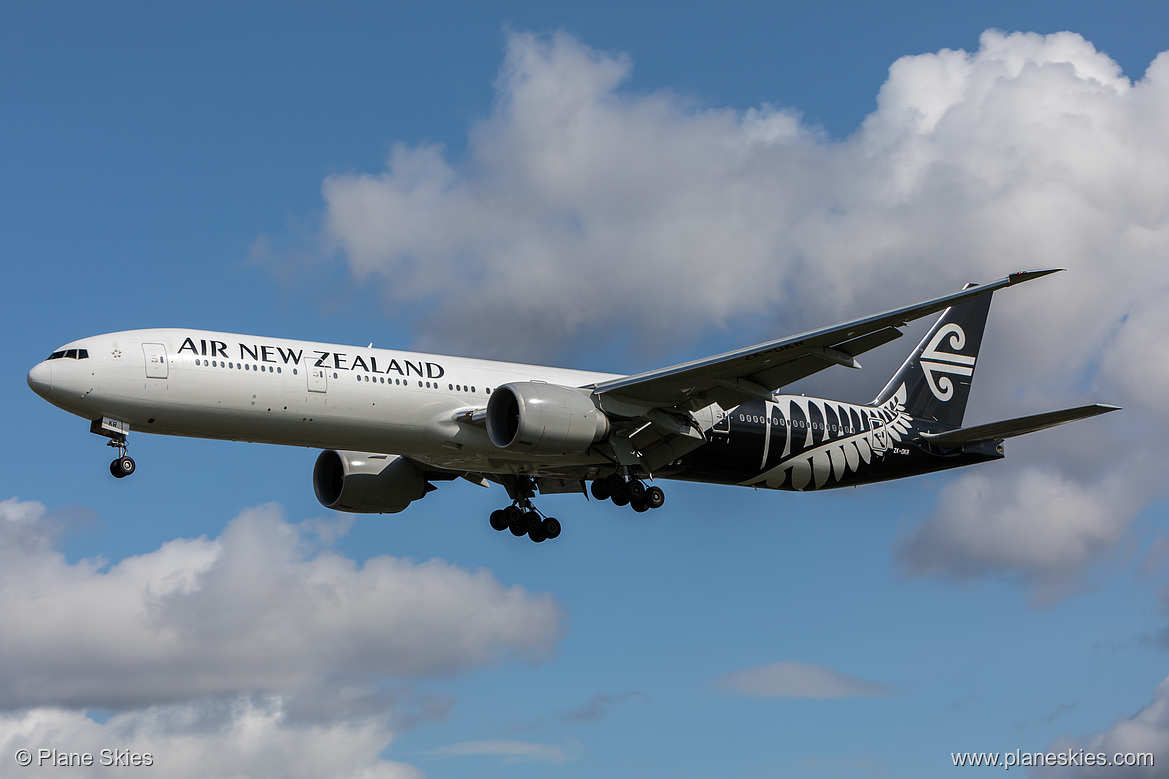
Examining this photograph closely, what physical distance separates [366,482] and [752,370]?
44.3 feet

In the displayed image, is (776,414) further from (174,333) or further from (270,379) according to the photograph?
(174,333)

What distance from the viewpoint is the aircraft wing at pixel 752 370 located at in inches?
1211

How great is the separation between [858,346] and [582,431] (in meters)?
7.51

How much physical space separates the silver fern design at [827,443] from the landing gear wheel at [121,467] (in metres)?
18.1

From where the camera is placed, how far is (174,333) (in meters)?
30.8

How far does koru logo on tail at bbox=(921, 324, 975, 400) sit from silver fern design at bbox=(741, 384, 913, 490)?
11.0 ft

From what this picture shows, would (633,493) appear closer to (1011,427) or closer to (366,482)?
(366,482)

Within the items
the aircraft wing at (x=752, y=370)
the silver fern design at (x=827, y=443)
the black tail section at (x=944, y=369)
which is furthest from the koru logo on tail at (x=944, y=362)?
the aircraft wing at (x=752, y=370)

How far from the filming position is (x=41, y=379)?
97.1ft

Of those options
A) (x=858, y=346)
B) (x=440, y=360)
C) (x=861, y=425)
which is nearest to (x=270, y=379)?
(x=440, y=360)

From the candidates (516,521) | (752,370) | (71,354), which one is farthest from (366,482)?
(752,370)

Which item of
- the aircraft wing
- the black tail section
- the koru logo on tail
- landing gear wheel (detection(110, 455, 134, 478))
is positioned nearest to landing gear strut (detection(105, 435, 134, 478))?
landing gear wheel (detection(110, 455, 134, 478))

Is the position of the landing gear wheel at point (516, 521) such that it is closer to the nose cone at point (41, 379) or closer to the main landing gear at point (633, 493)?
the main landing gear at point (633, 493)

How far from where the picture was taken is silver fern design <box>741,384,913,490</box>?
38125 millimetres
